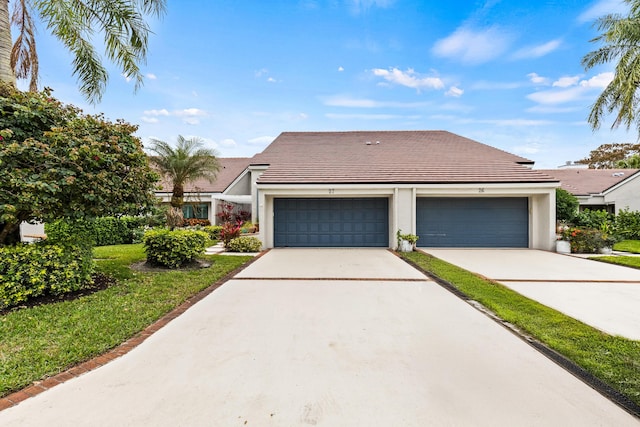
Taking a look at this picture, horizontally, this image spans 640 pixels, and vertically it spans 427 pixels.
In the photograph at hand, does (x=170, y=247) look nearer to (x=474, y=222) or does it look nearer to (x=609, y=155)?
(x=474, y=222)

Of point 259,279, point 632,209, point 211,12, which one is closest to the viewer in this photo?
point 259,279

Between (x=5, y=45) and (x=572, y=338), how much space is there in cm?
1264

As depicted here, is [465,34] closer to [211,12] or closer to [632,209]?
[211,12]

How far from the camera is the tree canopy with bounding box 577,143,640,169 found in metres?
41.4

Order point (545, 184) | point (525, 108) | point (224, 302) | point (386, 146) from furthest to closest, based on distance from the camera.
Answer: point (525, 108) < point (386, 146) < point (545, 184) < point (224, 302)

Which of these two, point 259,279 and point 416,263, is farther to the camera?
point 416,263

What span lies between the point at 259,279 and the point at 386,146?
1268 centimetres

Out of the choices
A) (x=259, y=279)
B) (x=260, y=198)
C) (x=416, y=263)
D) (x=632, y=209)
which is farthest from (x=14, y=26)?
(x=632, y=209)

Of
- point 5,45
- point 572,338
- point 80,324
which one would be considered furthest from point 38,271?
point 572,338

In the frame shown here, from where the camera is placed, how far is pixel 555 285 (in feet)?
23.6

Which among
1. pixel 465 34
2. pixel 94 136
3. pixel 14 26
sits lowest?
pixel 94 136

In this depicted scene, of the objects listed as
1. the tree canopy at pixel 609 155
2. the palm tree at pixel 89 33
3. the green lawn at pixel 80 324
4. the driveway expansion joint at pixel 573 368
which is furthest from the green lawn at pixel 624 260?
the tree canopy at pixel 609 155

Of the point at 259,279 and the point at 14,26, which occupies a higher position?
the point at 14,26

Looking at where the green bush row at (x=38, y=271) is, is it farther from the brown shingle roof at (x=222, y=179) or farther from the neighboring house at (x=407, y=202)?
the brown shingle roof at (x=222, y=179)
